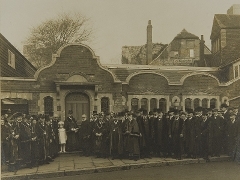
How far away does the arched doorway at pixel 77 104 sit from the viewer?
11406 millimetres

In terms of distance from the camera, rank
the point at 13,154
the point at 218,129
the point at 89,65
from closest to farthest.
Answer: the point at 13,154, the point at 218,129, the point at 89,65

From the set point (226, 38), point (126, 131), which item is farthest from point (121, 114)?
point (226, 38)

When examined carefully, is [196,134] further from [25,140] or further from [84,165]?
[25,140]

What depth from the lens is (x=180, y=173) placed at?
6.27 metres

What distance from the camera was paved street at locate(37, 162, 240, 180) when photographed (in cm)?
598

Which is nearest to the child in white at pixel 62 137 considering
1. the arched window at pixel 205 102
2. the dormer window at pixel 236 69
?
the arched window at pixel 205 102

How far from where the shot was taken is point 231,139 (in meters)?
7.83

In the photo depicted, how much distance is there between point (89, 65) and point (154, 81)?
2766 millimetres

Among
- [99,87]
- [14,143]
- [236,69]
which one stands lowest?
[14,143]

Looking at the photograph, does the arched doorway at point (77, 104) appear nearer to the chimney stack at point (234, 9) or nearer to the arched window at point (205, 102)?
the arched window at point (205, 102)

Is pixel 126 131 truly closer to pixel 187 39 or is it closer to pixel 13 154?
pixel 13 154

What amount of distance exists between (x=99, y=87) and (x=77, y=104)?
108cm

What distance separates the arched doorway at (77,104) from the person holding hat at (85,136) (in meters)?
2.40

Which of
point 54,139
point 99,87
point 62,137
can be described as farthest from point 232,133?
point 99,87
